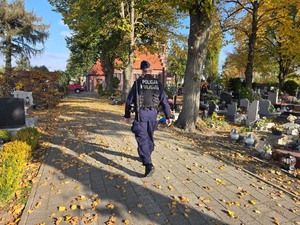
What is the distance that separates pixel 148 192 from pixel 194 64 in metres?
5.88

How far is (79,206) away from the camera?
339cm

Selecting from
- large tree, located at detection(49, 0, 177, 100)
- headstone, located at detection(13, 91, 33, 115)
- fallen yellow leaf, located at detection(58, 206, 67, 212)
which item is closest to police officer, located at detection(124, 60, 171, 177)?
fallen yellow leaf, located at detection(58, 206, 67, 212)

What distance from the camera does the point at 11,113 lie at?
23.8 feet

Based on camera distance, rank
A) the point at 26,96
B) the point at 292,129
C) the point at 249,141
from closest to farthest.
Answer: the point at 249,141 < the point at 292,129 < the point at 26,96

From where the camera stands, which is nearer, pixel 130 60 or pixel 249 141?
pixel 249 141

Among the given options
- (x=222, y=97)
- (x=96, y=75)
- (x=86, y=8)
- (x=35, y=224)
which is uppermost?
(x=86, y=8)

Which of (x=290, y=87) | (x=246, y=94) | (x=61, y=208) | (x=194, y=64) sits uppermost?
(x=194, y=64)

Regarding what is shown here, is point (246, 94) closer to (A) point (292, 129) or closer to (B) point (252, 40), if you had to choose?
(B) point (252, 40)

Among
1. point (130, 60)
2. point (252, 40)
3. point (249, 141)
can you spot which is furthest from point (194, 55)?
point (252, 40)

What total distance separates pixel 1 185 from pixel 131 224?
2088 mm

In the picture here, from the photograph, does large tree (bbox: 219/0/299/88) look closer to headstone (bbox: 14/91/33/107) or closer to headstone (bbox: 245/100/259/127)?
headstone (bbox: 245/100/259/127)

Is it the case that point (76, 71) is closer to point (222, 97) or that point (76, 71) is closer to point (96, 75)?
point (96, 75)

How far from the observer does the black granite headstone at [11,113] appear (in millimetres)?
7176

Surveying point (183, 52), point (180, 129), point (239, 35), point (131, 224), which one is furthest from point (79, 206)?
point (239, 35)
